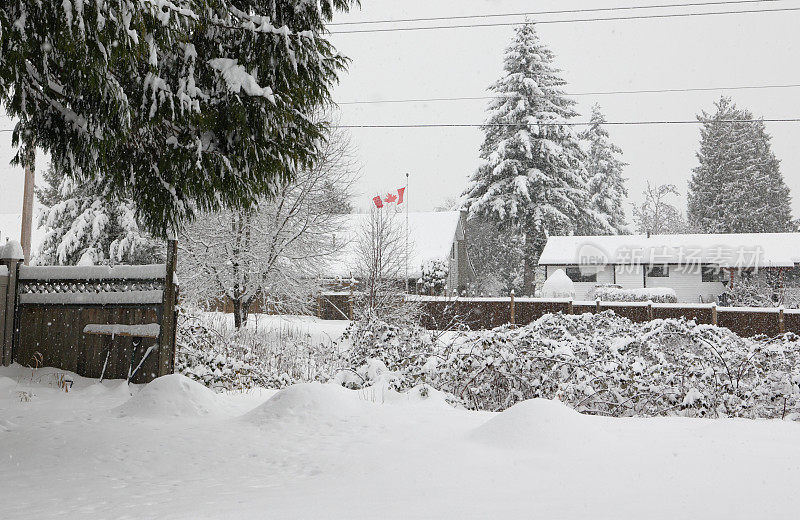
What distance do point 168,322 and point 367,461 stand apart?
3981 millimetres

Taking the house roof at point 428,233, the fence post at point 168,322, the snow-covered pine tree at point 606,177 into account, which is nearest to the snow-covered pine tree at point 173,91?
the fence post at point 168,322

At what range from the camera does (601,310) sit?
19.5m

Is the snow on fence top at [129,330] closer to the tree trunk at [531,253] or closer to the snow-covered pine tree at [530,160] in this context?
the snow-covered pine tree at [530,160]

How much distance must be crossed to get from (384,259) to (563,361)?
951 cm

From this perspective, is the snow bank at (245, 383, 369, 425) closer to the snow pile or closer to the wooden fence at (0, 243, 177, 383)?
the wooden fence at (0, 243, 177, 383)

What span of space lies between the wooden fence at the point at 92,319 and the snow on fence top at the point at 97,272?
0.04 ft

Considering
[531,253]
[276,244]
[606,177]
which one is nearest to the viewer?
[276,244]

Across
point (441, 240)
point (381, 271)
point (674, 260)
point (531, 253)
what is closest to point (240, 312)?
point (381, 271)

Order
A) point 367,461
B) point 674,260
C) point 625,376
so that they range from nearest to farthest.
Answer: point 367,461 < point 625,376 < point 674,260

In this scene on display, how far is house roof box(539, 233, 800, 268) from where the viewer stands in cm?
2984

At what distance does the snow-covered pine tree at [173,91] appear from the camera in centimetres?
371

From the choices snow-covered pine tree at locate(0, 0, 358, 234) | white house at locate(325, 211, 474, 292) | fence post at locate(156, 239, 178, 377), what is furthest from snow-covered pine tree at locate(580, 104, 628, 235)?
snow-covered pine tree at locate(0, 0, 358, 234)

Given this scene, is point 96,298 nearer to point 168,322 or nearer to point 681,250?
point 168,322

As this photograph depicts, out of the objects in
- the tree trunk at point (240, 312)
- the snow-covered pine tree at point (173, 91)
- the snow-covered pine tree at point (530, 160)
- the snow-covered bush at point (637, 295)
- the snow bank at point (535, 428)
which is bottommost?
the snow bank at point (535, 428)
